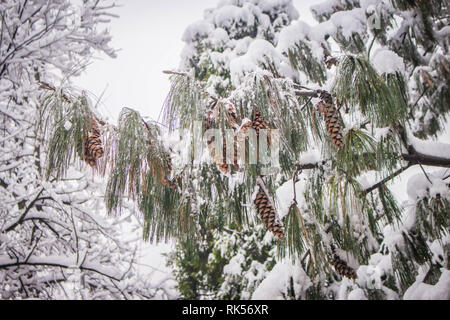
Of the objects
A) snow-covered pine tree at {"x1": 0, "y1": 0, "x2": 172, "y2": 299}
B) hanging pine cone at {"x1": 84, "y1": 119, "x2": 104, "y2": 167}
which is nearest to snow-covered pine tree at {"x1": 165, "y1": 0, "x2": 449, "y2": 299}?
hanging pine cone at {"x1": 84, "y1": 119, "x2": 104, "y2": 167}

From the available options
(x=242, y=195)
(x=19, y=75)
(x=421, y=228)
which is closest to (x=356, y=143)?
(x=242, y=195)

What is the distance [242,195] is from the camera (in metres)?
1.37

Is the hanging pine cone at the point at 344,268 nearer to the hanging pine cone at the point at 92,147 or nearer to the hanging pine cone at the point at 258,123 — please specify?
the hanging pine cone at the point at 258,123

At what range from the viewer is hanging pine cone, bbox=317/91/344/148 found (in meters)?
1.23

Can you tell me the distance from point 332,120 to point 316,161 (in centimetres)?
46

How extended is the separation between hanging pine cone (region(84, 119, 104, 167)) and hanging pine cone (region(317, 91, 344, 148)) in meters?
0.97

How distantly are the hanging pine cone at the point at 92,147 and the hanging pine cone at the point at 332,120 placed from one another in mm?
968

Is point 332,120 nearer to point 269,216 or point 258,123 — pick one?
point 258,123

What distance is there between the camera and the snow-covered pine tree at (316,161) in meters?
1.11

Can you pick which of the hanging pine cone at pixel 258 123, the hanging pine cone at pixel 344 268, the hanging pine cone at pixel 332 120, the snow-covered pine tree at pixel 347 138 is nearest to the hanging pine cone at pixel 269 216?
the snow-covered pine tree at pixel 347 138

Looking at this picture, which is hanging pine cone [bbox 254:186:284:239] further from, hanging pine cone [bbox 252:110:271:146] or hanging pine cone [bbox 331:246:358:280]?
hanging pine cone [bbox 331:246:358:280]

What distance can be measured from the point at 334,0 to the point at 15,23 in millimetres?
2593

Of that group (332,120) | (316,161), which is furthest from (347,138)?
(316,161)
